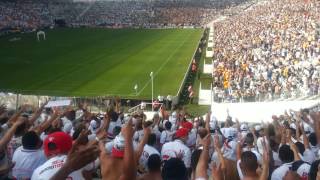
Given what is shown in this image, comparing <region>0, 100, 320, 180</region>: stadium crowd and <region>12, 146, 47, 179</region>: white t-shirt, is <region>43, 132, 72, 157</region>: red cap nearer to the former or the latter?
<region>0, 100, 320, 180</region>: stadium crowd

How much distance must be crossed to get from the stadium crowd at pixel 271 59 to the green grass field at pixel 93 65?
4151mm

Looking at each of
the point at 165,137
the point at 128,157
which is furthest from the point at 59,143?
the point at 165,137

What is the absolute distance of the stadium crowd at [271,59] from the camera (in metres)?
27.9

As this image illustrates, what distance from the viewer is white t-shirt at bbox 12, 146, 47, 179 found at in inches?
293

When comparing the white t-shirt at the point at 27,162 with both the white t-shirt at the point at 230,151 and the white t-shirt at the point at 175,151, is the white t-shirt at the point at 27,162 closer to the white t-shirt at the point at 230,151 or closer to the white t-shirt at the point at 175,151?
the white t-shirt at the point at 175,151

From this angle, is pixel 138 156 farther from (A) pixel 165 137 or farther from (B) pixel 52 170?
(A) pixel 165 137

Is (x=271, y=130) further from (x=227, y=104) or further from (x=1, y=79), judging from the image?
(x=1, y=79)

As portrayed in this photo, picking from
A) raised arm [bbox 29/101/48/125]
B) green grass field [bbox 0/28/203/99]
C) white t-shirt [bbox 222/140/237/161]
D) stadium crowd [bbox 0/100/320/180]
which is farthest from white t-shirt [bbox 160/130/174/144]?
green grass field [bbox 0/28/203/99]

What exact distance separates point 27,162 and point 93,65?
39.3 metres

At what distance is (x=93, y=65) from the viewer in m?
46.5

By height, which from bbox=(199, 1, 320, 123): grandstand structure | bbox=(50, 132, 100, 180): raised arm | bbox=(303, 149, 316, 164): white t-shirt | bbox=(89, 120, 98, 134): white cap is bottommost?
bbox=(199, 1, 320, 123): grandstand structure

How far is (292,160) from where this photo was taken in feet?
27.2

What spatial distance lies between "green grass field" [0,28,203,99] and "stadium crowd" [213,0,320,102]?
13.6ft

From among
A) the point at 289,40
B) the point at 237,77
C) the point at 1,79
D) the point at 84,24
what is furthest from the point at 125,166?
the point at 84,24
